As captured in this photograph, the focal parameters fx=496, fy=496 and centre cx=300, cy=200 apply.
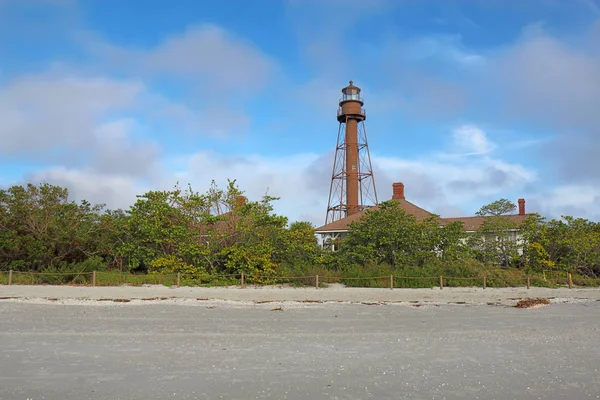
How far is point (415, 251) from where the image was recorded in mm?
24969

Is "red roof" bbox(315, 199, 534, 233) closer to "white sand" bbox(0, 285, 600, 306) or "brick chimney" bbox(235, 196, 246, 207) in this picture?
"brick chimney" bbox(235, 196, 246, 207)

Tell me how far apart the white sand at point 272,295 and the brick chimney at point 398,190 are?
45.6 feet

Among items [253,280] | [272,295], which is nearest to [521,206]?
[253,280]

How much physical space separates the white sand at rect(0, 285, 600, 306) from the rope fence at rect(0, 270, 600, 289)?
1084 mm

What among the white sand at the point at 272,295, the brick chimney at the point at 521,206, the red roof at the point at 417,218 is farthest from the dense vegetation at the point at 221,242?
the brick chimney at the point at 521,206

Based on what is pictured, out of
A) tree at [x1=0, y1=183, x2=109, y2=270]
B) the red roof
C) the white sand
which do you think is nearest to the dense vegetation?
tree at [x1=0, y1=183, x2=109, y2=270]

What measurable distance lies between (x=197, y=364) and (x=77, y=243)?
19.0 meters

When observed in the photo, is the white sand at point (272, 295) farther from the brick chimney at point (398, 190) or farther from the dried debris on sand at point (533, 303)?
the brick chimney at point (398, 190)

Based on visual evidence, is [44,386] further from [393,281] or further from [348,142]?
[348,142]

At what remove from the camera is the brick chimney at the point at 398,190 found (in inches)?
1387

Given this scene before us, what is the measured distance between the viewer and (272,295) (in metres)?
19.5

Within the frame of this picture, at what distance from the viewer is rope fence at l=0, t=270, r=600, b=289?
2177 cm

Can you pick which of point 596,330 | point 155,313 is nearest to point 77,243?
point 155,313

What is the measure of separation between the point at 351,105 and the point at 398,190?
7.17 m
